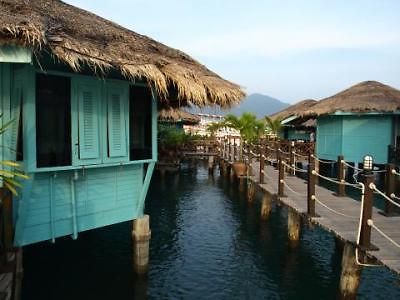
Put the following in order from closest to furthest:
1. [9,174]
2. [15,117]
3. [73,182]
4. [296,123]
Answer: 1. [9,174]
2. [15,117]
3. [73,182]
4. [296,123]

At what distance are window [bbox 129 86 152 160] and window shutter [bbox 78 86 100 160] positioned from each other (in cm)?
83

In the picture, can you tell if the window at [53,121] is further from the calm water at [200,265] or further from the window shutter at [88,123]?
the calm water at [200,265]

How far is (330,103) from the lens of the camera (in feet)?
63.8

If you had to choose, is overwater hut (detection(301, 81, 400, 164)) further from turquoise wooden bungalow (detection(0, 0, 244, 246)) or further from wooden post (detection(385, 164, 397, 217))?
turquoise wooden bungalow (detection(0, 0, 244, 246))

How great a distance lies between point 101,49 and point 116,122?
4.63ft

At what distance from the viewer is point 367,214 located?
5.95m

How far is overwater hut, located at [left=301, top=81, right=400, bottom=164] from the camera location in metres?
17.7

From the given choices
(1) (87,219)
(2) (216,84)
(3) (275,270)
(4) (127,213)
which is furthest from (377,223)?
(1) (87,219)

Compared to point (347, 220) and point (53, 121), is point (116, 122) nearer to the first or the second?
point (53, 121)

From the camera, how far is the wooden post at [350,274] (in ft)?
21.2

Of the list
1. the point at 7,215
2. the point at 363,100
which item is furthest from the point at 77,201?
the point at 363,100

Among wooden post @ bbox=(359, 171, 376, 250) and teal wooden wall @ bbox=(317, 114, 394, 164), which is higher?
teal wooden wall @ bbox=(317, 114, 394, 164)

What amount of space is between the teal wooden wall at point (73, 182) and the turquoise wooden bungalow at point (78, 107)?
0.06 feet

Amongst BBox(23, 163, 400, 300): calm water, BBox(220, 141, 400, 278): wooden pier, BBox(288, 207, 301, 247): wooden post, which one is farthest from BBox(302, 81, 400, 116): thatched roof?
BBox(288, 207, 301, 247): wooden post
